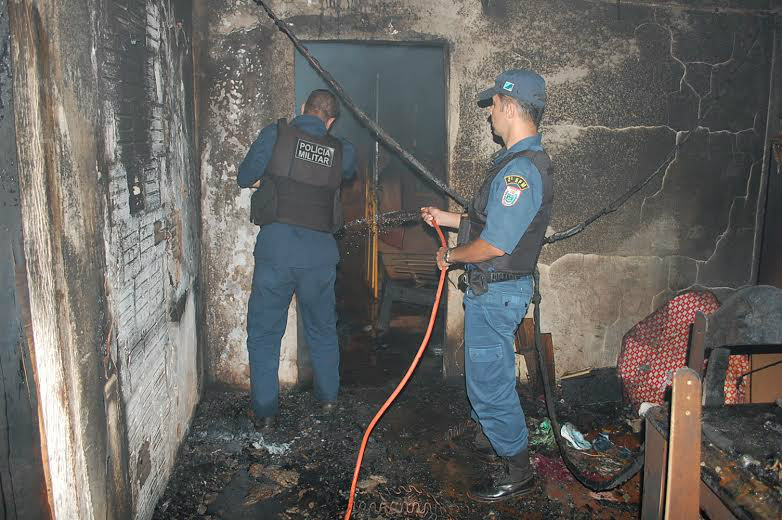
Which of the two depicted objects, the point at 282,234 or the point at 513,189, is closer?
the point at 513,189

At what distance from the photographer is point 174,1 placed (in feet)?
11.1

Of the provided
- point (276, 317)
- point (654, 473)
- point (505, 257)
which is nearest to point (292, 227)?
point (276, 317)

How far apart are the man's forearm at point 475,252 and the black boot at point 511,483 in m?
1.15

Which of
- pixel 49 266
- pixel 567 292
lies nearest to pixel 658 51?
pixel 567 292

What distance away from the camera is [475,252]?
9.68 ft

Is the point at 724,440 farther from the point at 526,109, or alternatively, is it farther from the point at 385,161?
the point at 385,161

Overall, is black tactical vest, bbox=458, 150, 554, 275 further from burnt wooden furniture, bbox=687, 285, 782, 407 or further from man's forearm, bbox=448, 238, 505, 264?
burnt wooden furniture, bbox=687, 285, 782, 407

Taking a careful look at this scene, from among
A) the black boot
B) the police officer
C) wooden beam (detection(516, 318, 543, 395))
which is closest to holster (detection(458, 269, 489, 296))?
the black boot

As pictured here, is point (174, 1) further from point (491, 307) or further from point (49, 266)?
point (491, 307)

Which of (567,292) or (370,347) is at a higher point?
(567,292)

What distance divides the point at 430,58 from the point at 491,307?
4.91 m

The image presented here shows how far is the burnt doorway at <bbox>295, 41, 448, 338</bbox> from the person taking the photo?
6.13 meters

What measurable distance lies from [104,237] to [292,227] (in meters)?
1.50

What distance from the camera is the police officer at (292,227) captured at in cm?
357
